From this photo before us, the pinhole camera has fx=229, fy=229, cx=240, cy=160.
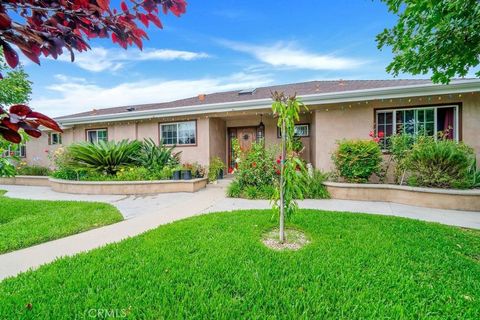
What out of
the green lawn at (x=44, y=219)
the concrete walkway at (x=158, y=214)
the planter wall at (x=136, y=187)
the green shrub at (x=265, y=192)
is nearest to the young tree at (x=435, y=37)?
the concrete walkway at (x=158, y=214)

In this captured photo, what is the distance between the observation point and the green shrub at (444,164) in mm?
5770

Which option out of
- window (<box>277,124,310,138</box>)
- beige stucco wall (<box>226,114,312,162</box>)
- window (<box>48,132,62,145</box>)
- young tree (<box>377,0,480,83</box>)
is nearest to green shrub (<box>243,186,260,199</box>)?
beige stucco wall (<box>226,114,312,162</box>)

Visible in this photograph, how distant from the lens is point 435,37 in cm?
449

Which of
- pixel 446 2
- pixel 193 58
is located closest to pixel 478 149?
pixel 446 2

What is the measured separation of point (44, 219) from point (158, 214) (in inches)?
91.8

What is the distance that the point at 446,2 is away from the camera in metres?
3.63

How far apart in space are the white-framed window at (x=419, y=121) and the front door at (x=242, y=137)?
504 cm

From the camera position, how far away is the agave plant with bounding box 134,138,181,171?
912cm

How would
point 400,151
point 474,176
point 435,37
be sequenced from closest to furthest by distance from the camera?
point 435,37
point 474,176
point 400,151

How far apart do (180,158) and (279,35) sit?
7.63 metres

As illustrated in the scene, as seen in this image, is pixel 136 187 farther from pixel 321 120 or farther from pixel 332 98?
pixel 332 98

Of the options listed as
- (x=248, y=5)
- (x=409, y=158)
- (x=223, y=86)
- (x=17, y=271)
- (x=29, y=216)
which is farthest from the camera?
(x=223, y=86)

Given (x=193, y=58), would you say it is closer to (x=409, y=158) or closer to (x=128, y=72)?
(x=128, y=72)

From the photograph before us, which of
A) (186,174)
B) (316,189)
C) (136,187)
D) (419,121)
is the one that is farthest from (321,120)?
(136,187)
